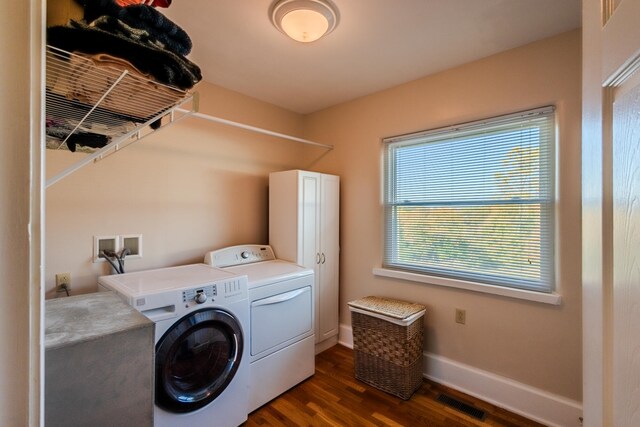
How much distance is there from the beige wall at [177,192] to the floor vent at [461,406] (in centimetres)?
201

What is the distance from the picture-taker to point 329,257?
112 inches

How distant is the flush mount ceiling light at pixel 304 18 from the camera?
1524 mm

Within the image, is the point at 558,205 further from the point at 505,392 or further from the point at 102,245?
the point at 102,245

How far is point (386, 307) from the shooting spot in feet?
7.48

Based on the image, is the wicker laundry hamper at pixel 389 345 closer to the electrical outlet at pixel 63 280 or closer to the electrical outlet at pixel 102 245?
the electrical outlet at pixel 102 245

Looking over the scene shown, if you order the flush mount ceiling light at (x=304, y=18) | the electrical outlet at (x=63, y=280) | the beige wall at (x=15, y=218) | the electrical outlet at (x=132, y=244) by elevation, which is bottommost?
the electrical outlet at (x=63, y=280)

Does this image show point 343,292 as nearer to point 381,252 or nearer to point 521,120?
point 381,252

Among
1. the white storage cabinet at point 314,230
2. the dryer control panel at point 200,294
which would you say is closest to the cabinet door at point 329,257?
the white storage cabinet at point 314,230

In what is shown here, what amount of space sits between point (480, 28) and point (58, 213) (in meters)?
2.83

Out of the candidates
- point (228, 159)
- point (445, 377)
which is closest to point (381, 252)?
point (445, 377)

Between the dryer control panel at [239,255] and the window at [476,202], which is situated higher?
the window at [476,202]

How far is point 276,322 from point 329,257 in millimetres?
944

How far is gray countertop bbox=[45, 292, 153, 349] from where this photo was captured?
81 centimetres

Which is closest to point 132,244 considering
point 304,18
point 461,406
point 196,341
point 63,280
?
point 63,280
